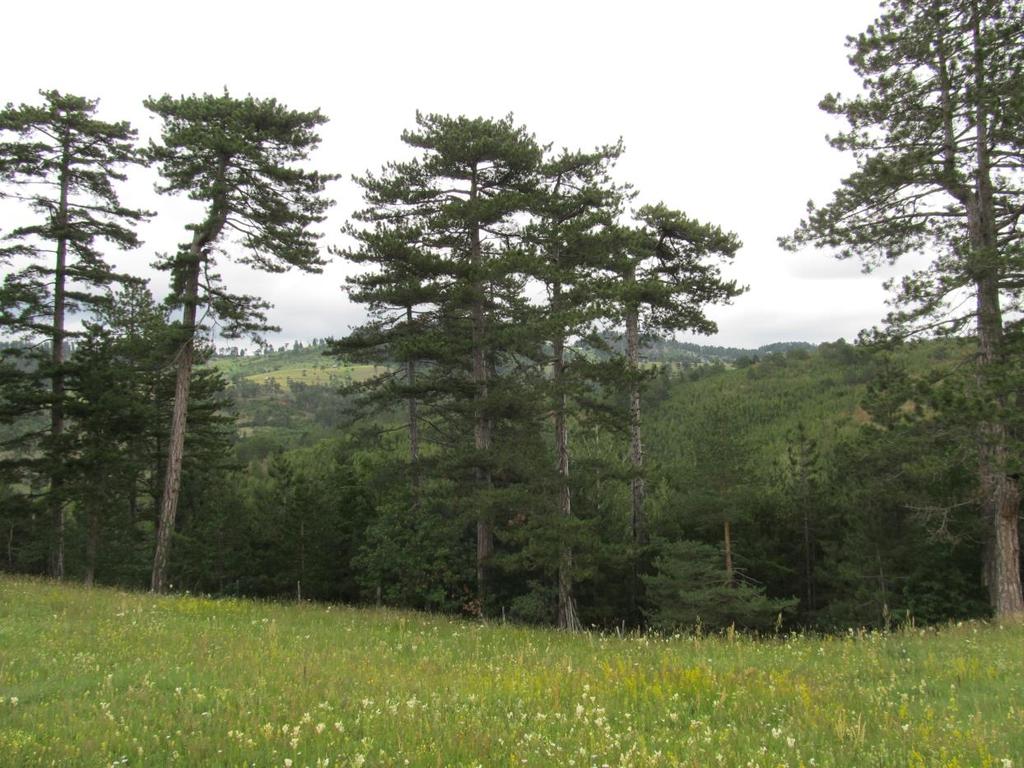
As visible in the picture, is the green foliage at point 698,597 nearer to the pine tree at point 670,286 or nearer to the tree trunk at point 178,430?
the pine tree at point 670,286

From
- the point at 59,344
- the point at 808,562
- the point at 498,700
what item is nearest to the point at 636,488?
the point at 808,562

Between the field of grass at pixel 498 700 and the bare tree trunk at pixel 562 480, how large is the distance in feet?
24.4

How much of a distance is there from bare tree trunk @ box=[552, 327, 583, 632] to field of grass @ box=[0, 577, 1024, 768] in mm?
7432

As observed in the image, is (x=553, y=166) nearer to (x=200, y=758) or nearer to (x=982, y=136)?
(x=982, y=136)

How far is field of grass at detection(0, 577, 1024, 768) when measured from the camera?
14.0 feet

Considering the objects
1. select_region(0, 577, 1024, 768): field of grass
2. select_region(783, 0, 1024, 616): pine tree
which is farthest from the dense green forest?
select_region(0, 577, 1024, 768): field of grass

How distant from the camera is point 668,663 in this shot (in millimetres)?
7180

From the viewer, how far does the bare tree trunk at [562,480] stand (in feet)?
55.9

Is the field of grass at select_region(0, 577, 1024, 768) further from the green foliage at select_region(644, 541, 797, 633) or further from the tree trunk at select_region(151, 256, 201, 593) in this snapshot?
the green foliage at select_region(644, 541, 797, 633)

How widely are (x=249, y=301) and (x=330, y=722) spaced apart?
16.2m

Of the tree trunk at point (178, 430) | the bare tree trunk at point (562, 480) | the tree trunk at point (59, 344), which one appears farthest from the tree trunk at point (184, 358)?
the bare tree trunk at point (562, 480)

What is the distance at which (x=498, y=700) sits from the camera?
5.77 meters

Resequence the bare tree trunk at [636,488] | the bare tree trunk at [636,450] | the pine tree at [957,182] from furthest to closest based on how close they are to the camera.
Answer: the bare tree trunk at [636,488] → the bare tree trunk at [636,450] → the pine tree at [957,182]

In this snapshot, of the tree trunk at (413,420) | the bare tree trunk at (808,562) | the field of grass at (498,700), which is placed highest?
the tree trunk at (413,420)
